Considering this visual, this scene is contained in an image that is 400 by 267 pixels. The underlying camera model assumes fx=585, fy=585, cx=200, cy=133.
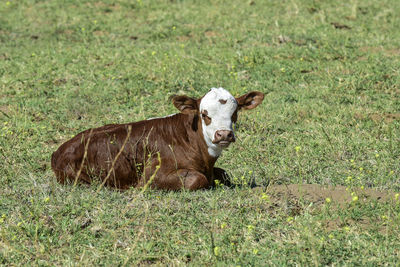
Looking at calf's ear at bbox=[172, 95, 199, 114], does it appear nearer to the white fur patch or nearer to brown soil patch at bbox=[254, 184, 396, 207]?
the white fur patch

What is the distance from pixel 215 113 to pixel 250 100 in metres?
0.67

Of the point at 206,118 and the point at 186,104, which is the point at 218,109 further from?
the point at 186,104

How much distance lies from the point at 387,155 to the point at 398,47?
514 cm

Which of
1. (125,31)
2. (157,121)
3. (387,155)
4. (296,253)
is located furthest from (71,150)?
(125,31)

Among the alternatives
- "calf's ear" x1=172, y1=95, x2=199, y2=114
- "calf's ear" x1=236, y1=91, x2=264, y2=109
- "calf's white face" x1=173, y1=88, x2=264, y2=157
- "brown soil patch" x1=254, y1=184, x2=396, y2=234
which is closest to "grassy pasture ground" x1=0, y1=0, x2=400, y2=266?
"brown soil patch" x1=254, y1=184, x2=396, y2=234

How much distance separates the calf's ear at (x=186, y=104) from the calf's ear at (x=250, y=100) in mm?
526

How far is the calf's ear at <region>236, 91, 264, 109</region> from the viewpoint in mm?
6898

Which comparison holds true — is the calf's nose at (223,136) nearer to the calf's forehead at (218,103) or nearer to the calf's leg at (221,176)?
the calf's forehead at (218,103)

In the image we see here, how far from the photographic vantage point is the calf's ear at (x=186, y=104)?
22.0 feet

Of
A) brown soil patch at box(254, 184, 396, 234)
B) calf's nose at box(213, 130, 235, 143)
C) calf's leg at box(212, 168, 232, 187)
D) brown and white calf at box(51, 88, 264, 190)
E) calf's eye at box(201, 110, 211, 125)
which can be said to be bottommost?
calf's leg at box(212, 168, 232, 187)

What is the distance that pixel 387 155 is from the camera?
7.89 metres

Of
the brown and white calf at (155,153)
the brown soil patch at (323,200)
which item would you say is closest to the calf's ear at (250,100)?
the brown and white calf at (155,153)

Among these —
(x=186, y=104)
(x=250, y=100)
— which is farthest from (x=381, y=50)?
(x=186, y=104)

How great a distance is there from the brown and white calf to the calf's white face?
1 centimetres
